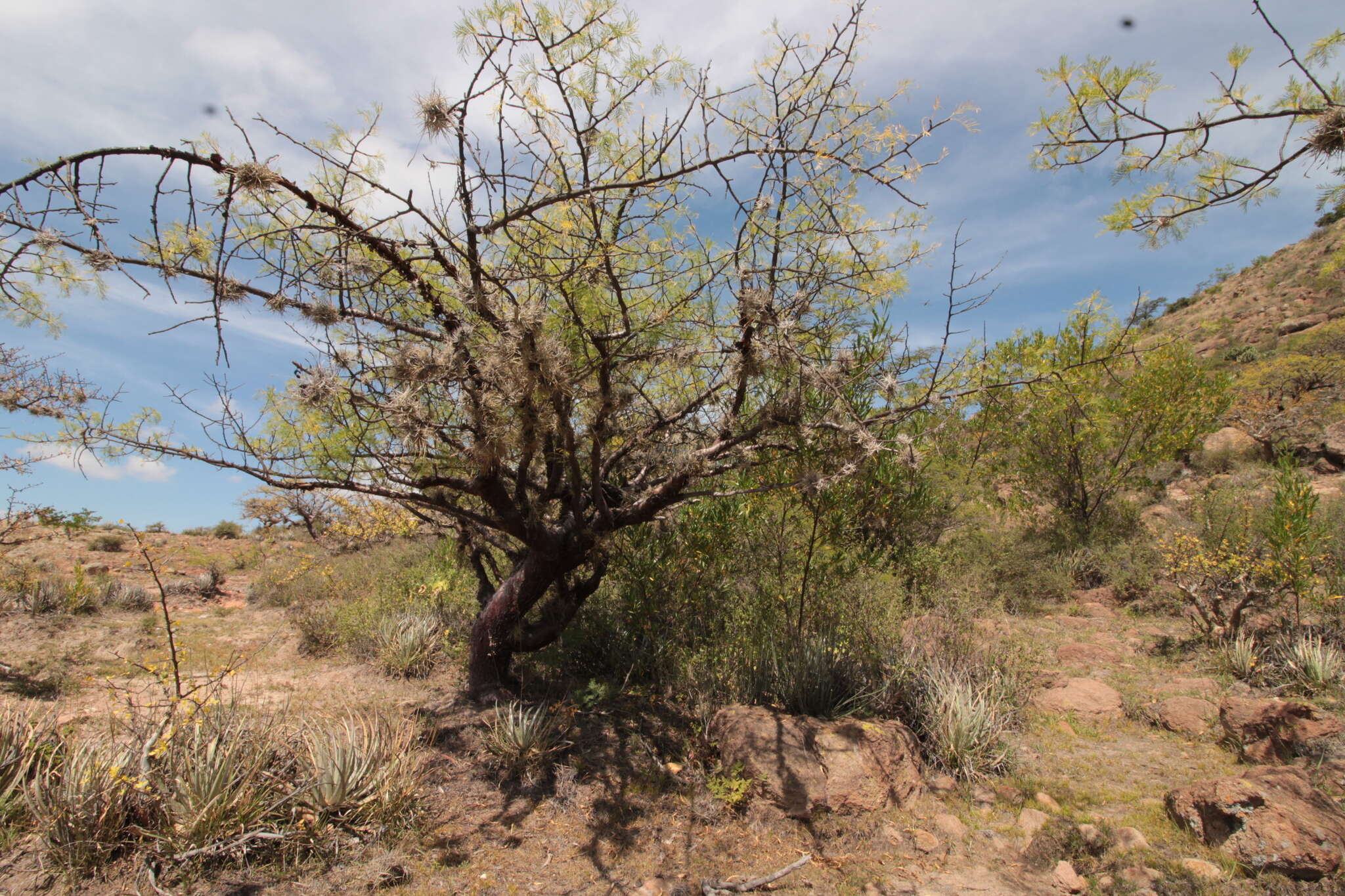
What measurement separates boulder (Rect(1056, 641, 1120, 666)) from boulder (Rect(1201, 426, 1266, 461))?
10.8 m

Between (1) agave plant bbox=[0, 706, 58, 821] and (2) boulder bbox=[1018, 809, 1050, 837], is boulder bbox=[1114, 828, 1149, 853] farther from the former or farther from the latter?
(1) agave plant bbox=[0, 706, 58, 821]

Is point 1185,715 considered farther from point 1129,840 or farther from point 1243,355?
point 1243,355

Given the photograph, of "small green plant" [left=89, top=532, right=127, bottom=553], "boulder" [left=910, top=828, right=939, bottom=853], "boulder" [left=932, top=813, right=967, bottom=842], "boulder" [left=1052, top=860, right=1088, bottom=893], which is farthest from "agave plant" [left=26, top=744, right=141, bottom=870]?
"small green plant" [left=89, top=532, right=127, bottom=553]

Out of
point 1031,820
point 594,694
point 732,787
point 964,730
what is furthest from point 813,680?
point 594,694

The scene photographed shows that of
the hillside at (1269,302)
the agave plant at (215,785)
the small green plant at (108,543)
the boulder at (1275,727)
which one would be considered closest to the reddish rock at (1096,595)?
the boulder at (1275,727)

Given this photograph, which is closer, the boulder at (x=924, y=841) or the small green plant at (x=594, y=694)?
the boulder at (x=924, y=841)

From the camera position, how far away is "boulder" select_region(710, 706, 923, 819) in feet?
13.2

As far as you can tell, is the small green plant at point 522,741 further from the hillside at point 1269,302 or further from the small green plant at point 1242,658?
the hillside at point 1269,302

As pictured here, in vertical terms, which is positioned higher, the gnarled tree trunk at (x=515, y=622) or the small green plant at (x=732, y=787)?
the gnarled tree trunk at (x=515, y=622)

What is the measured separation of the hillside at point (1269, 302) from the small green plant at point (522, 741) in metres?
21.4

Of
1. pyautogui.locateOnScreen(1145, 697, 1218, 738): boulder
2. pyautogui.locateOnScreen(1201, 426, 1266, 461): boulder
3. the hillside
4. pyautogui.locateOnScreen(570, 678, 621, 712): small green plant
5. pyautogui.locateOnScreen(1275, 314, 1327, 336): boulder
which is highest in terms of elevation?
the hillside

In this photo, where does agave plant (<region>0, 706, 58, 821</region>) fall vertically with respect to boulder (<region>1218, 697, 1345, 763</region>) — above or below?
above

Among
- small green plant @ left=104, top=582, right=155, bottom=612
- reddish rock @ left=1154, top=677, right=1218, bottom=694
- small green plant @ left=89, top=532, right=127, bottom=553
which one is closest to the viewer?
reddish rock @ left=1154, top=677, right=1218, bottom=694

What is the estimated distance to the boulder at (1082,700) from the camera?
18.4 feet
